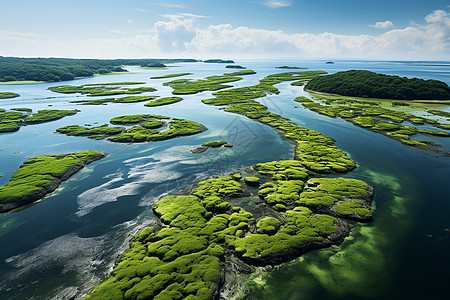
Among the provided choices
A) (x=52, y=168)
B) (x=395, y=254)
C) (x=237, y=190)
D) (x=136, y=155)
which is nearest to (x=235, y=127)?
(x=136, y=155)

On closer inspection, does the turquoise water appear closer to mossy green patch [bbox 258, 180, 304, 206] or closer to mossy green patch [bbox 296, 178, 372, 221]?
mossy green patch [bbox 296, 178, 372, 221]

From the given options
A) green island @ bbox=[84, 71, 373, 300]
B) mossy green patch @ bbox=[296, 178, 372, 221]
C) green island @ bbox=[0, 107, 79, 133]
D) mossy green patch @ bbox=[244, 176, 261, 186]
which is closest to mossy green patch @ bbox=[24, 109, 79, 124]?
green island @ bbox=[0, 107, 79, 133]

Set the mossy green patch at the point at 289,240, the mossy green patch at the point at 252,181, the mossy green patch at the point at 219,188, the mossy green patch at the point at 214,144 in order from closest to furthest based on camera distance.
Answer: the mossy green patch at the point at 289,240 → the mossy green patch at the point at 219,188 → the mossy green patch at the point at 252,181 → the mossy green patch at the point at 214,144

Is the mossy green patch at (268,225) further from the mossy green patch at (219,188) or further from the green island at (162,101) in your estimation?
the green island at (162,101)

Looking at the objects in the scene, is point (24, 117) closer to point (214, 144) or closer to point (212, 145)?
point (212, 145)

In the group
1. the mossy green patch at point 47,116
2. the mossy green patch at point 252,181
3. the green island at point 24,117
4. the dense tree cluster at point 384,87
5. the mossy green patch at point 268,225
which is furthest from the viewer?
the dense tree cluster at point 384,87

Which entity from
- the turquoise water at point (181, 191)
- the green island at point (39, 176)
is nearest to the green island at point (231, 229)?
the turquoise water at point (181, 191)

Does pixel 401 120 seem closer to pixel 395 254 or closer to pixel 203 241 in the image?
pixel 395 254
